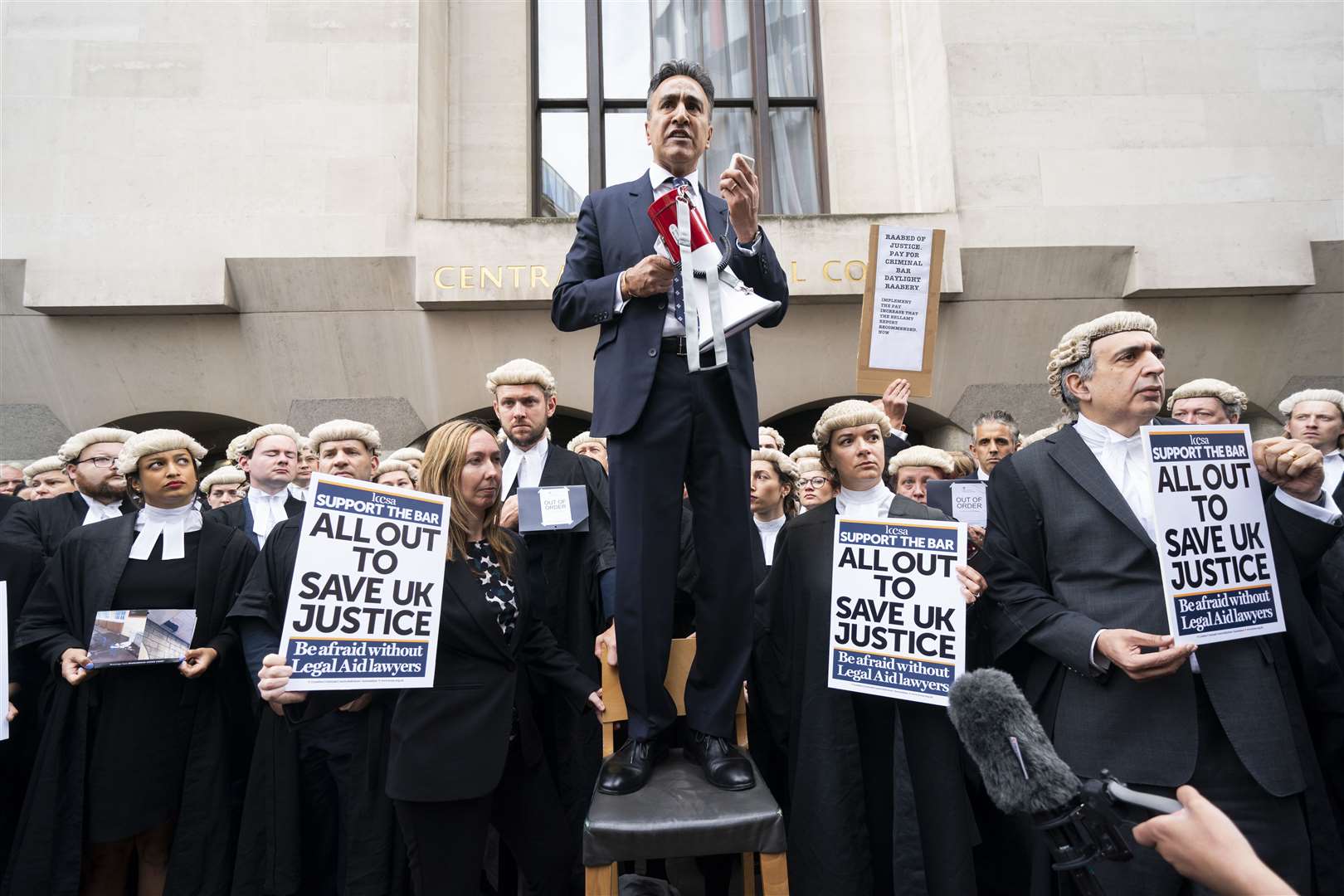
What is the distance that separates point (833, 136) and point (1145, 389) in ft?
22.0

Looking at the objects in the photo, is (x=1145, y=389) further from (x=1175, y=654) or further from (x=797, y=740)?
(x=797, y=740)

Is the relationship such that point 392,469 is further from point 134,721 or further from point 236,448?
point 134,721

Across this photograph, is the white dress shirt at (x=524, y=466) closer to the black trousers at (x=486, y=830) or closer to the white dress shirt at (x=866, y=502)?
the black trousers at (x=486, y=830)

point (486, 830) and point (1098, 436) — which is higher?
point (1098, 436)

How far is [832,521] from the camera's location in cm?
329

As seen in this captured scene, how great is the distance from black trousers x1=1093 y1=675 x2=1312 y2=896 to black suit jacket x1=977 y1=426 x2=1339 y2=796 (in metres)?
0.06

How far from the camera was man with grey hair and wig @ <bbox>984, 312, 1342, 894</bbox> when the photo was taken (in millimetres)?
2260

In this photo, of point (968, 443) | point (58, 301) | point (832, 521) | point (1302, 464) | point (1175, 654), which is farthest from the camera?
point (968, 443)

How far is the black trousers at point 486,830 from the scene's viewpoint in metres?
2.62

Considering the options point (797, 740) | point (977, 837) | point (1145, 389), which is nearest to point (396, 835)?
point (797, 740)

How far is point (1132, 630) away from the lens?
91.7 inches

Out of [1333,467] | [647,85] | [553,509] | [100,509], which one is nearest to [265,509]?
[100,509]

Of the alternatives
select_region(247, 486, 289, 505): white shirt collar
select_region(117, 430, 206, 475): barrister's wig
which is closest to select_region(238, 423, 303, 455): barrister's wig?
select_region(247, 486, 289, 505): white shirt collar

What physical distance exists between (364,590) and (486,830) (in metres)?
0.89
